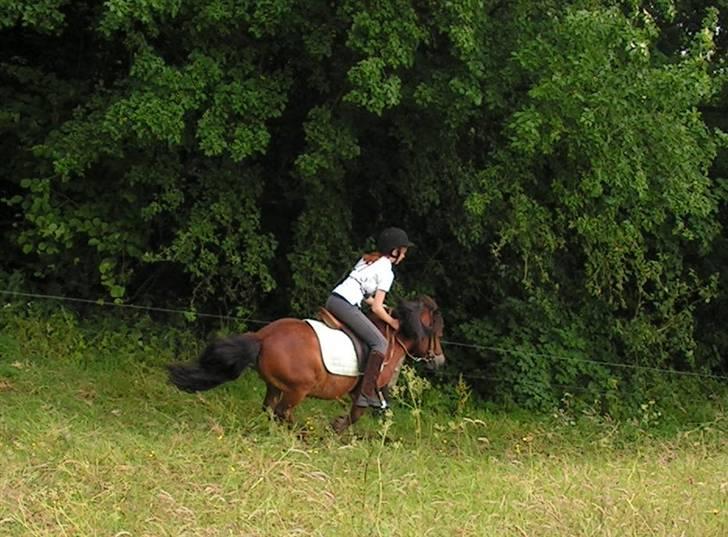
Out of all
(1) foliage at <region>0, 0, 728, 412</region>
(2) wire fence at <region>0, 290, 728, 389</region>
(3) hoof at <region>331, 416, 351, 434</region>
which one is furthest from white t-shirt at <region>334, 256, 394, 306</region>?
(2) wire fence at <region>0, 290, 728, 389</region>

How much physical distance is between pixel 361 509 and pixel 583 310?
28.1 feet

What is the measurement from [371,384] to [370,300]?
0.77 m

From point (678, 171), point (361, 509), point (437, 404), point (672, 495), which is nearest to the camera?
point (361, 509)

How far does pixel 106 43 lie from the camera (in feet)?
43.7

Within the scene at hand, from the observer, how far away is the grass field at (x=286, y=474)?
5672 millimetres

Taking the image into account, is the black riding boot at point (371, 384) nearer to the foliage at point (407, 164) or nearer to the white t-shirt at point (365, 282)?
the white t-shirt at point (365, 282)

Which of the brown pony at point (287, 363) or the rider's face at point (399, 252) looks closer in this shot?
→ the brown pony at point (287, 363)

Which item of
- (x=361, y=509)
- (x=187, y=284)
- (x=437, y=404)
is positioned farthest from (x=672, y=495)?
(x=187, y=284)

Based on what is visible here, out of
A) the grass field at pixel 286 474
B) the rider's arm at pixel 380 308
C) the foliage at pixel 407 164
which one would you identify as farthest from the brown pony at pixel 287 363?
the foliage at pixel 407 164

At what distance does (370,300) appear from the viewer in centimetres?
984

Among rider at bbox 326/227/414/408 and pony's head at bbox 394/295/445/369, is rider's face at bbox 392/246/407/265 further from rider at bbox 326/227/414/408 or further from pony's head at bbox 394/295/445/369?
pony's head at bbox 394/295/445/369

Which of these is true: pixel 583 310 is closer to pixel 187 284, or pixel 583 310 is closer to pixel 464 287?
pixel 464 287

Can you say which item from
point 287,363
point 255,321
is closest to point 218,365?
point 287,363

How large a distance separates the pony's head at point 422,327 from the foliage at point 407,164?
5.14 ft
